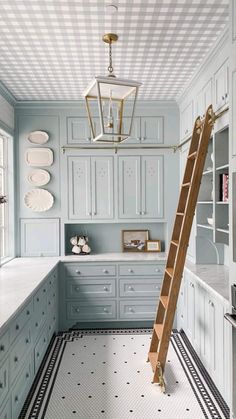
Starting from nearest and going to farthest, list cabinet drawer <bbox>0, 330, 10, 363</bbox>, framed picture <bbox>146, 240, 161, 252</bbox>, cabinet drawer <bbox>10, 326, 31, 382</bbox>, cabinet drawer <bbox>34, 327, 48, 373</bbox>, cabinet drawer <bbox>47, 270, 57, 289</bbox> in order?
cabinet drawer <bbox>0, 330, 10, 363</bbox> < cabinet drawer <bbox>10, 326, 31, 382</bbox> < cabinet drawer <bbox>34, 327, 48, 373</bbox> < cabinet drawer <bbox>47, 270, 57, 289</bbox> < framed picture <bbox>146, 240, 161, 252</bbox>

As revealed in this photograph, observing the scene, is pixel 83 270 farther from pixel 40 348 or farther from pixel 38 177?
pixel 38 177

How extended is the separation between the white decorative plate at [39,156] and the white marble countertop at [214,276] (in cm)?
206

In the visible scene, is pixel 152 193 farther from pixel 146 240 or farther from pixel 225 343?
pixel 225 343

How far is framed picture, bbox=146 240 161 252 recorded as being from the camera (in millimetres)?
4589

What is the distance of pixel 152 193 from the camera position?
437cm

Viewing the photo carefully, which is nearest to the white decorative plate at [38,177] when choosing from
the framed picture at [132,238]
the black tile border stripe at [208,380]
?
the framed picture at [132,238]

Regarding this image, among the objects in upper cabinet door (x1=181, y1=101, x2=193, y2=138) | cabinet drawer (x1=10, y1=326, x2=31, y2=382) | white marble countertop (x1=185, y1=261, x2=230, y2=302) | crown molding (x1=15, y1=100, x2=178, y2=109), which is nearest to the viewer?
cabinet drawer (x1=10, y1=326, x2=31, y2=382)

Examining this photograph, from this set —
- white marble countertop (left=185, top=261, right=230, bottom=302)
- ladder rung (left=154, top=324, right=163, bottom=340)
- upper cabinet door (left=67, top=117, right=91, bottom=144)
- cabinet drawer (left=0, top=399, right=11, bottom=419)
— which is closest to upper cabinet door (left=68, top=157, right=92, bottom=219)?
upper cabinet door (left=67, top=117, right=91, bottom=144)

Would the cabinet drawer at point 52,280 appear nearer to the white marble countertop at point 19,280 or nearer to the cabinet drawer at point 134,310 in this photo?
the white marble countertop at point 19,280

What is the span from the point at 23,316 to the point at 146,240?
237 centimetres

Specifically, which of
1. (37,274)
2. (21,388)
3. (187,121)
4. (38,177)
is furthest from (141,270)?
(21,388)

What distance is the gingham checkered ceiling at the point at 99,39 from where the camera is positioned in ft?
7.52

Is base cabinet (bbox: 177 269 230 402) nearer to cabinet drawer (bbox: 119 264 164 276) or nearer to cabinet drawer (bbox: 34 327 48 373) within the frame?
cabinet drawer (bbox: 119 264 164 276)

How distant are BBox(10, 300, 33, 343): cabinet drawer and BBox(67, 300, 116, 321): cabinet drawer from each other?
137 centimetres
